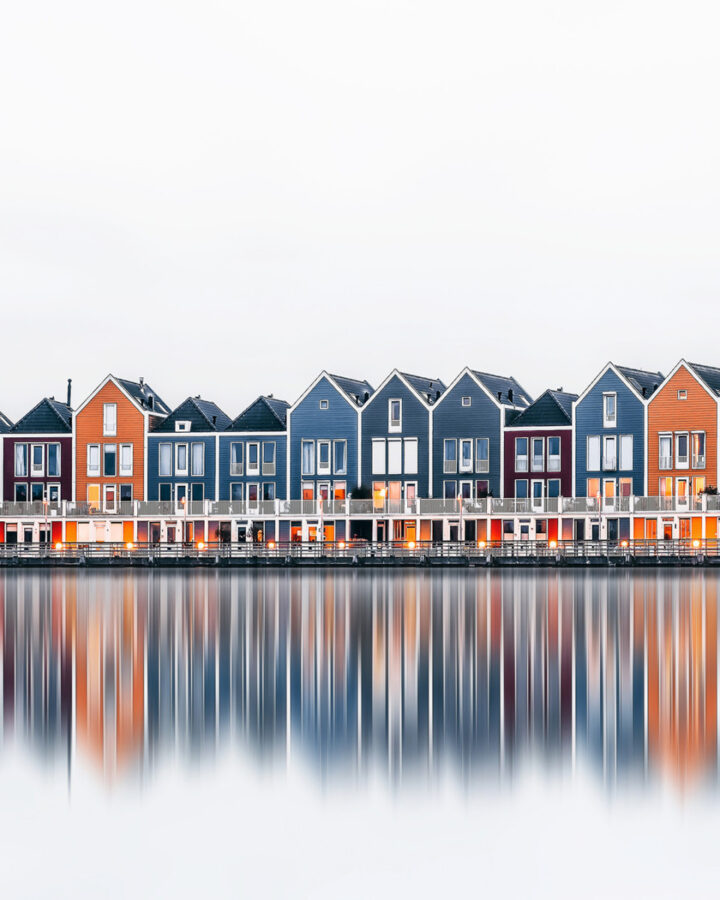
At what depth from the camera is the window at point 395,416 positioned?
3661 inches

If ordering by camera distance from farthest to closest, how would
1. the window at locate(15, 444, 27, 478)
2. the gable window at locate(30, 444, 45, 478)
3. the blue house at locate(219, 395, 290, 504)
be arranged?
the window at locate(15, 444, 27, 478) < the gable window at locate(30, 444, 45, 478) < the blue house at locate(219, 395, 290, 504)

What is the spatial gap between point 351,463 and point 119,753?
249ft

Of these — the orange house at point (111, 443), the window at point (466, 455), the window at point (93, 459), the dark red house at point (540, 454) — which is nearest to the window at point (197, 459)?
the orange house at point (111, 443)

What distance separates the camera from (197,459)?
96188 mm

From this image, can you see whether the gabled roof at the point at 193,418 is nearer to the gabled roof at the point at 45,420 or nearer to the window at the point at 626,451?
the gabled roof at the point at 45,420

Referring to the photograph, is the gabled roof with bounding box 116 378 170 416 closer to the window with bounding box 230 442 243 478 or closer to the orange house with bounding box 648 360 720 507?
the window with bounding box 230 442 243 478

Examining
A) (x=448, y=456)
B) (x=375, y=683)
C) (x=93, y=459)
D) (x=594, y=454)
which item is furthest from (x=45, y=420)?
(x=375, y=683)

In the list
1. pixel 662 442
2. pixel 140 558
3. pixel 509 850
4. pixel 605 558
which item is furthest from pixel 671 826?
pixel 662 442

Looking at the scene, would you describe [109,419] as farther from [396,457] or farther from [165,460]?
[396,457]

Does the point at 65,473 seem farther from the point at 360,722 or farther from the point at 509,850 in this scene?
the point at 509,850

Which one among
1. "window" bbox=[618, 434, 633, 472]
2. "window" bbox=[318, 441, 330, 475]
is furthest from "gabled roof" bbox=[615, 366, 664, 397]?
"window" bbox=[318, 441, 330, 475]

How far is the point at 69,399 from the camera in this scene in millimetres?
113062

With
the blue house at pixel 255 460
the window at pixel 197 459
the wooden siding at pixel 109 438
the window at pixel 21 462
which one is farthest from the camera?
the window at pixel 21 462

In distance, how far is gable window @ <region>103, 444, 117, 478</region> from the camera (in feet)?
316
